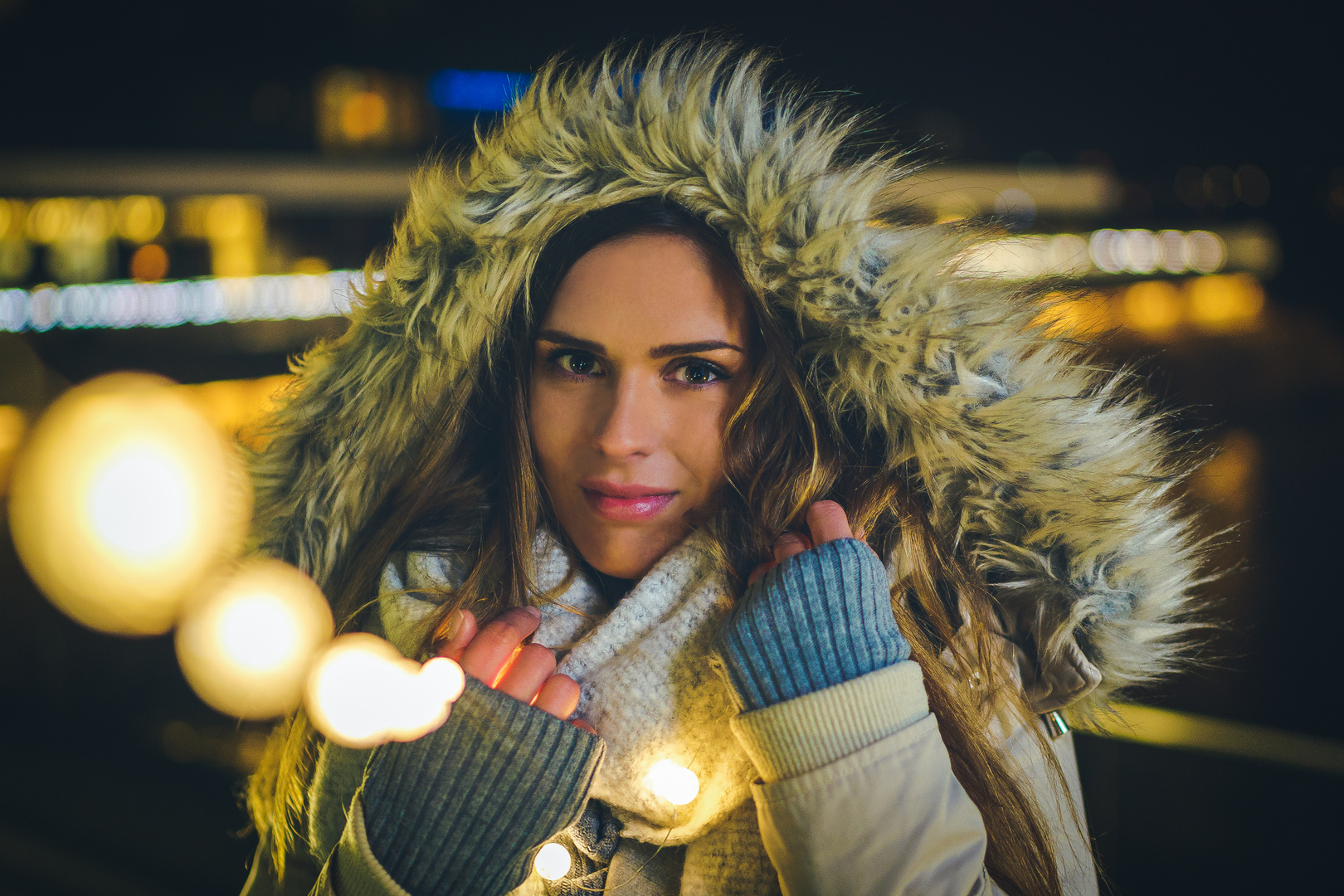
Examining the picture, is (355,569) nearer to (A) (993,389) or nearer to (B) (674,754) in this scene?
(B) (674,754)

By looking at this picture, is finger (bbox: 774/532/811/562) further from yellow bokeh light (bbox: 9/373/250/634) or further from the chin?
yellow bokeh light (bbox: 9/373/250/634)

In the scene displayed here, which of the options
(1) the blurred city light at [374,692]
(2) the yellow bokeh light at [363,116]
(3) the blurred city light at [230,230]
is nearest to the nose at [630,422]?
(1) the blurred city light at [374,692]

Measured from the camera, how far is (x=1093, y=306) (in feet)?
3.16

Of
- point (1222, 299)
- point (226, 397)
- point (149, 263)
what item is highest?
point (1222, 299)

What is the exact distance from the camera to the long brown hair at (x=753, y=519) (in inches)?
35.2

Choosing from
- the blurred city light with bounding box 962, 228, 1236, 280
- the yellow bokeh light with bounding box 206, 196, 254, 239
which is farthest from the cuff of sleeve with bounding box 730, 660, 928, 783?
the blurred city light with bounding box 962, 228, 1236, 280

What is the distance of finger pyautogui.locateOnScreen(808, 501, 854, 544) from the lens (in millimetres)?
882

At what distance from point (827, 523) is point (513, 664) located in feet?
1.40

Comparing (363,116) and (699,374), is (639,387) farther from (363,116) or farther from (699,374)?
(363,116)

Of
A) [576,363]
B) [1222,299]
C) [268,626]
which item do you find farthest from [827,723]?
[1222,299]

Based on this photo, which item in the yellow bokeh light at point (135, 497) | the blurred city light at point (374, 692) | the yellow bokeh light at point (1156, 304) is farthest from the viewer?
the yellow bokeh light at point (1156, 304)

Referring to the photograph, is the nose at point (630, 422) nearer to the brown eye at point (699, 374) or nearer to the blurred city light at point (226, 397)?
the brown eye at point (699, 374)

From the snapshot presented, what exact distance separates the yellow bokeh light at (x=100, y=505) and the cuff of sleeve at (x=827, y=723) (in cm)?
326

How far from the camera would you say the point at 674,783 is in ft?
2.85
